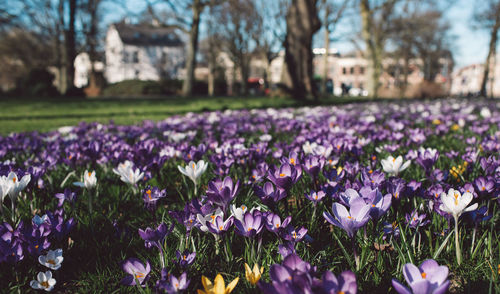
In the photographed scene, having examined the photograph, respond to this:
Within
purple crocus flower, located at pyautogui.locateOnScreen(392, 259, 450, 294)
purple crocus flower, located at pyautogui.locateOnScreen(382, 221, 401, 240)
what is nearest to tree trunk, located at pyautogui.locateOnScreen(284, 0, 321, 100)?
purple crocus flower, located at pyautogui.locateOnScreen(382, 221, 401, 240)

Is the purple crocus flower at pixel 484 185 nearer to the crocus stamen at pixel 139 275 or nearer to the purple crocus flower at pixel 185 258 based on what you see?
the purple crocus flower at pixel 185 258

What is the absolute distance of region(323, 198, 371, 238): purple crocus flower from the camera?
3.80 feet

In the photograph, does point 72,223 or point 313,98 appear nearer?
point 72,223

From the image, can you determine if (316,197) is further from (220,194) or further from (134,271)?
(134,271)

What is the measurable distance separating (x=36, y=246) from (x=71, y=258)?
0.17m

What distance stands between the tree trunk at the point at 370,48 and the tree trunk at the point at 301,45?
9394 mm

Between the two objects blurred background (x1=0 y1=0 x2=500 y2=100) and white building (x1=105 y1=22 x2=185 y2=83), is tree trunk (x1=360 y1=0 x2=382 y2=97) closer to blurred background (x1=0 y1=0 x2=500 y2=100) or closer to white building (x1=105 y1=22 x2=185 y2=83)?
blurred background (x1=0 y1=0 x2=500 y2=100)

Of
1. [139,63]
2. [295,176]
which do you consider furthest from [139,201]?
[139,63]

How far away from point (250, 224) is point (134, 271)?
1.40 ft

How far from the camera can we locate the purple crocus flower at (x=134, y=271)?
120 centimetres

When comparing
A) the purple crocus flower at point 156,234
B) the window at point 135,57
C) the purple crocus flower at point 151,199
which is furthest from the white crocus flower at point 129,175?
the window at point 135,57

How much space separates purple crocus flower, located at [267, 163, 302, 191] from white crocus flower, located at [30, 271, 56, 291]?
2.95 feet

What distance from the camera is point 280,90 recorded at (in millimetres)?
14633

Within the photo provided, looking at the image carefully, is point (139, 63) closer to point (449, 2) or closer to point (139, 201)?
point (449, 2)
